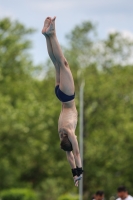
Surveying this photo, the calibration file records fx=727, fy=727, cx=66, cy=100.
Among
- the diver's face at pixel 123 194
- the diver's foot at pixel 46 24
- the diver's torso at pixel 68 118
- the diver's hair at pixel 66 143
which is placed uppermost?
the diver's foot at pixel 46 24

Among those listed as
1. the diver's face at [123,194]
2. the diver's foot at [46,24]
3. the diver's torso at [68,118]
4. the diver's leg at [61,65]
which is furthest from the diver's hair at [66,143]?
the diver's face at [123,194]

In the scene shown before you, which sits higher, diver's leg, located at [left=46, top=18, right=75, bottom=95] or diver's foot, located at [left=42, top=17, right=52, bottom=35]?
diver's foot, located at [left=42, top=17, right=52, bottom=35]

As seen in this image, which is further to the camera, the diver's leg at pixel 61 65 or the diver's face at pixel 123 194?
the diver's face at pixel 123 194

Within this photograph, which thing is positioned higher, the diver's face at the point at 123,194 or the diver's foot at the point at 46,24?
the diver's foot at the point at 46,24

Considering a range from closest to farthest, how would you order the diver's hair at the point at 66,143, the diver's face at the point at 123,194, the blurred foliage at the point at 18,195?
the diver's hair at the point at 66,143, the diver's face at the point at 123,194, the blurred foliage at the point at 18,195

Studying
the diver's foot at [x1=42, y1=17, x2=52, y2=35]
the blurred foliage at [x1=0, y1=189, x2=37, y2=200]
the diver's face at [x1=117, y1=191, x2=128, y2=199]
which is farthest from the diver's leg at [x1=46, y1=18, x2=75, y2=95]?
the blurred foliage at [x1=0, y1=189, x2=37, y2=200]

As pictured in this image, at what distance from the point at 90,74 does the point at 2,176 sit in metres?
10.6

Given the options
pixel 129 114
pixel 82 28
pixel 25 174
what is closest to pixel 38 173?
pixel 25 174

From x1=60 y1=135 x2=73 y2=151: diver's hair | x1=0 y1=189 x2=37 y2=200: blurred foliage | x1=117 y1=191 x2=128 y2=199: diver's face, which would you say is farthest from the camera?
x1=0 y1=189 x2=37 y2=200: blurred foliage

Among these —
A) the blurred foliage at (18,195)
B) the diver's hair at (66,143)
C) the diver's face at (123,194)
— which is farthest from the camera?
the blurred foliage at (18,195)

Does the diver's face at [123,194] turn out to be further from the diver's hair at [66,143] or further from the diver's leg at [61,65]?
the diver's leg at [61,65]

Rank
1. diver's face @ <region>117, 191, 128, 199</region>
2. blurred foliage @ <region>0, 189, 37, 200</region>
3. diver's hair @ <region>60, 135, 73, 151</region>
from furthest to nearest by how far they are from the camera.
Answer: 1. blurred foliage @ <region>0, 189, 37, 200</region>
2. diver's face @ <region>117, 191, 128, 199</region>
3. diver's hair @ <region>60, 135, 73, 151</region>

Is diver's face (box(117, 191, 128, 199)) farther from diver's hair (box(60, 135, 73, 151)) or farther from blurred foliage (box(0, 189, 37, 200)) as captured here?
blurred foliage (box(0, 189, 37, 200))

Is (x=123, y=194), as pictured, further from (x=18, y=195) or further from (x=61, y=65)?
(x=18, y=195)
